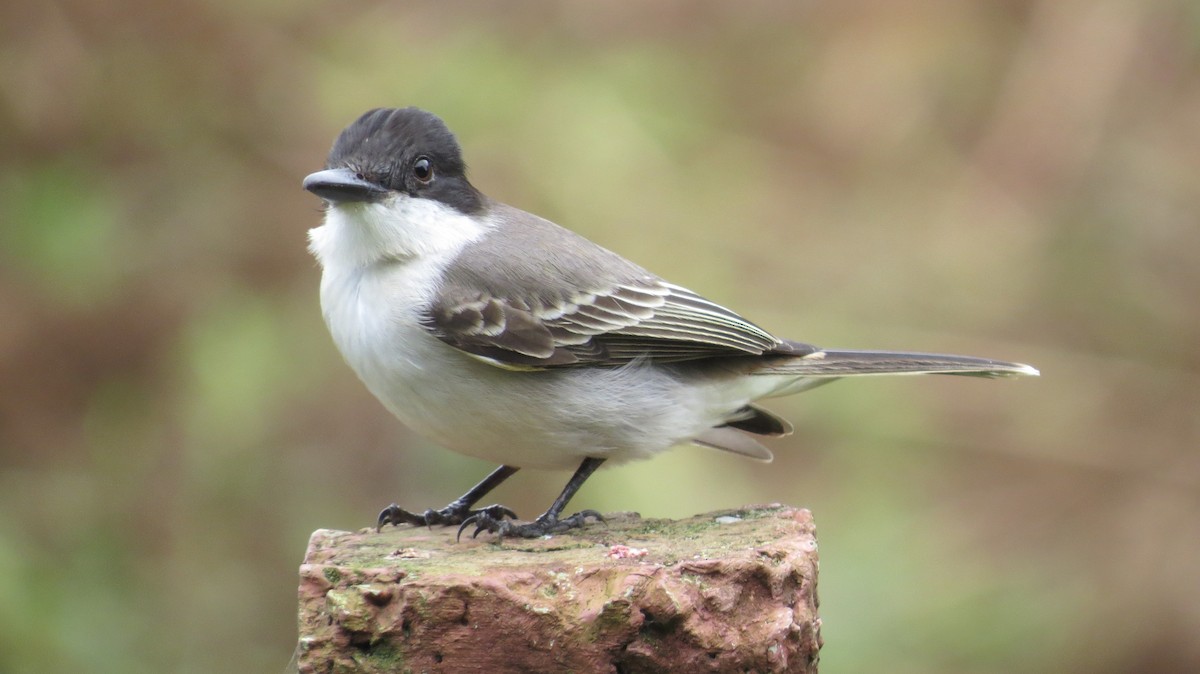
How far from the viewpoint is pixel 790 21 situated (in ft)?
30.3

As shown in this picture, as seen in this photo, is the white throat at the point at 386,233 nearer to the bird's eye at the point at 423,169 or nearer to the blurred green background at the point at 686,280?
the bird's eye at the point at 423,169

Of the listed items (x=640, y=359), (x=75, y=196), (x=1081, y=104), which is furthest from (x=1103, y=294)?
(x=75, y=196)

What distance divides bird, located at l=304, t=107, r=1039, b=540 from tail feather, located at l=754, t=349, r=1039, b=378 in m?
0.01

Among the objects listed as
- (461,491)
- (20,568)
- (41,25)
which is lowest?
(20,568)

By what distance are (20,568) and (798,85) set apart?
19.5 feet

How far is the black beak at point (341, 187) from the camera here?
14.2 feet

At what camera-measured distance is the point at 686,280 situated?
694 cm

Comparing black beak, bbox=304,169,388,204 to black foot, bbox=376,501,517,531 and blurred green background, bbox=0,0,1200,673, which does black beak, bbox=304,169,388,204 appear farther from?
blurred green background, bbox=0,0,1200,673

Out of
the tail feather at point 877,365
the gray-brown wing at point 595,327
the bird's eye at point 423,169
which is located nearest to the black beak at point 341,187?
the bird's eye at point 423,169

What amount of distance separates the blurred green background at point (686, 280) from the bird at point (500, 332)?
1600 millimetres

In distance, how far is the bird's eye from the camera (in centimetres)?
466

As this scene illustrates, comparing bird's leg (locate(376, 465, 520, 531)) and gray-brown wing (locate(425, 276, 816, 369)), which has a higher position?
gray-brown wing (locate(425, 276, 816, 369))

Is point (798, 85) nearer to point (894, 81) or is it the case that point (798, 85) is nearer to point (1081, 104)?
point (894, 81)

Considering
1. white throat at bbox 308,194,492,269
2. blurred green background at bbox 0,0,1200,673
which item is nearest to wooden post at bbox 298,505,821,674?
white throat at bbox 308,194,492,269
